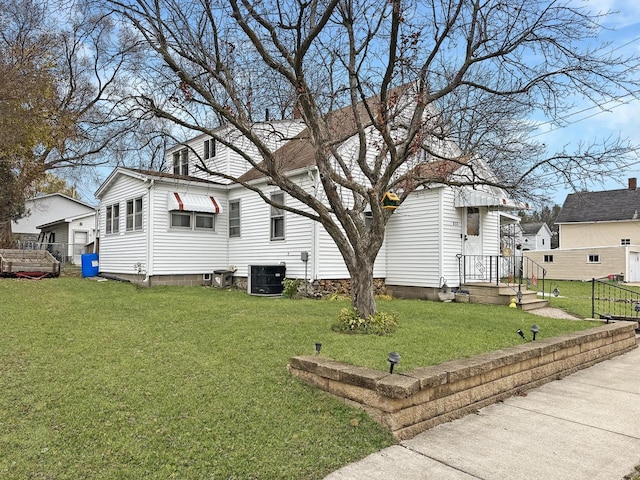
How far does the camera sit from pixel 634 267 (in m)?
25.7

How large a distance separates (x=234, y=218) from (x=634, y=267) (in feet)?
75.3

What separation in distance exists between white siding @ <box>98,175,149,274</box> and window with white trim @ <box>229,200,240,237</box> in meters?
2.71

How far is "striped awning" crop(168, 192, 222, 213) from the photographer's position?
46.0 feet

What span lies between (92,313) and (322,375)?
6016mm

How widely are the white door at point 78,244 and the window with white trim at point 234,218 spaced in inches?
666

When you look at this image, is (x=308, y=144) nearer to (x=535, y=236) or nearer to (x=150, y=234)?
(x=150, y=234)

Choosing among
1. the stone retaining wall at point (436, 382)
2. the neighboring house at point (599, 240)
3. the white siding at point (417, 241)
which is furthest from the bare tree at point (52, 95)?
the neighboring house at point (599, 240)

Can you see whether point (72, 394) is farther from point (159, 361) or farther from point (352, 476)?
point (352, 476)

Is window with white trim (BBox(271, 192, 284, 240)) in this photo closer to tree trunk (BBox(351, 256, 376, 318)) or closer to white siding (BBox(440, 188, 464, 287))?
white siding (BBox(440, 188, 464, 287))

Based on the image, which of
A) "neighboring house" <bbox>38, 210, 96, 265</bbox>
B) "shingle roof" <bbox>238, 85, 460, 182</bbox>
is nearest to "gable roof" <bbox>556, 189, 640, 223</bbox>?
"shingle roof" <bbox>238, 85, 460, 182</bbox>

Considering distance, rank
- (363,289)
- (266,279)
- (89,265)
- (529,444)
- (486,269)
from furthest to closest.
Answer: (89,265) → (486,269) → (266,279) → (363,289) → (529,444)

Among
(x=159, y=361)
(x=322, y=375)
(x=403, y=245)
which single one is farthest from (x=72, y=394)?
(x=403, y=245)

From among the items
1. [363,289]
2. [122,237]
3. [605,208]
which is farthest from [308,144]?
[605,208]

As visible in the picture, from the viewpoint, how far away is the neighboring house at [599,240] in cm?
2538
